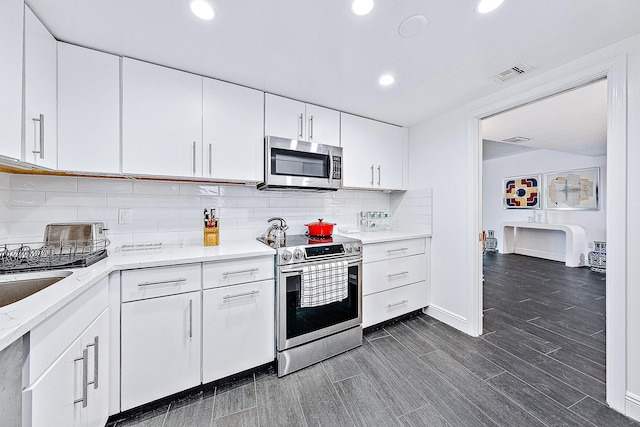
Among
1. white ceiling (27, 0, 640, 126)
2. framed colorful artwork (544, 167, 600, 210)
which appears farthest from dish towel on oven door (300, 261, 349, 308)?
framed colorful artwork (544, 167, 600, 210)

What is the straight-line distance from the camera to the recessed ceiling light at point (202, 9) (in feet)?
3.96

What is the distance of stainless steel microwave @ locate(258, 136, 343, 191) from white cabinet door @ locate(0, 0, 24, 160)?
4.28 feet

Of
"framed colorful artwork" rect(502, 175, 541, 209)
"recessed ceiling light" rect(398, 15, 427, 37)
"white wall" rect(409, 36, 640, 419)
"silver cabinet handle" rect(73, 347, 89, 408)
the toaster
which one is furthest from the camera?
"framed colorful artwork" rect(502, 175, 541, 209)

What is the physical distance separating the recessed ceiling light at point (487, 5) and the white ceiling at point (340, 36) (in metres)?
0.03

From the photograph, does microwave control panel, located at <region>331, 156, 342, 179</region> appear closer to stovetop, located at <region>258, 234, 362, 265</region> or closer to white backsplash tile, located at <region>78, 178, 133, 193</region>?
stovetop, located at <region>258, 234, 362, 265</region>

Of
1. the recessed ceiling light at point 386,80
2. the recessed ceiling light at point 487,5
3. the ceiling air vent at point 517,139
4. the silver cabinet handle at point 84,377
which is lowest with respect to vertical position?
the silver cabinet handle at point 84,377

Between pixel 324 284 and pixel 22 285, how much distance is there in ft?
5.27

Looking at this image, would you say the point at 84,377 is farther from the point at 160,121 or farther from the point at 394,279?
the point at 394,279

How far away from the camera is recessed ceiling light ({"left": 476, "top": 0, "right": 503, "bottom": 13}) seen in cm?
118

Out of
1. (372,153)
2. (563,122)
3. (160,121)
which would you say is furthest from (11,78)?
(563,122)

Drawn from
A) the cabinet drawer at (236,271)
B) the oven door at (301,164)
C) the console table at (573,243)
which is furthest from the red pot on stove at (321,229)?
the console table at (573,243)

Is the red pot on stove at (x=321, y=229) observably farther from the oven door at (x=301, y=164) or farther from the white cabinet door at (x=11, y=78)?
the white cabinet door at (x=11, y=78)

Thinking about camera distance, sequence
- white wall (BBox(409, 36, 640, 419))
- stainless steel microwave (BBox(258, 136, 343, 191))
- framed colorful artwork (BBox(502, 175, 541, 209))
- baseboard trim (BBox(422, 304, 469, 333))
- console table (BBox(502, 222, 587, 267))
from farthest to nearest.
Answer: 1. framed colorful artwork (BBox(502, 175, 541, 209))
2. console table (BBox(502, 222, 587, 267))
3. baseboard trim (BBox(422, 304, 469, 333))
4. stainless steel microwave (BBox(258, 136, 343, 191))
5. white wall (BBox(409, 36, 640, 419))

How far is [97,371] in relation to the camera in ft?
3.91
